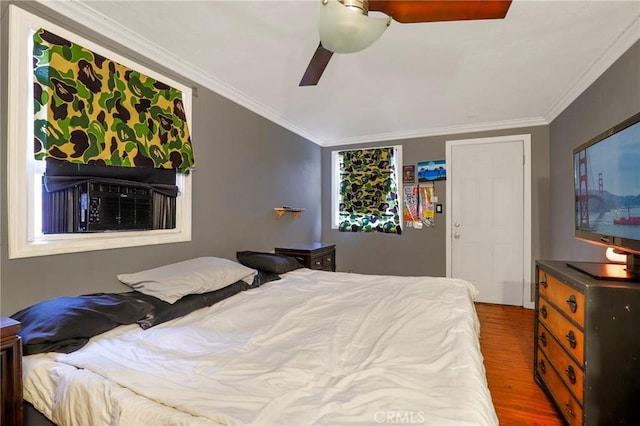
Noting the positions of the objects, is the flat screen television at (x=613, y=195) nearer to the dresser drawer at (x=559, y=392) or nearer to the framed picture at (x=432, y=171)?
the dresser drawer at (x=559, y=392)

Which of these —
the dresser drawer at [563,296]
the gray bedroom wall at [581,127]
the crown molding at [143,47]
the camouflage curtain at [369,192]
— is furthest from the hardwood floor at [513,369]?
the crown molding at [143,47]

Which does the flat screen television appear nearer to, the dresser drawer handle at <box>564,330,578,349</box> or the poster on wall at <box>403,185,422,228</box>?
the dresser drawer handle at <box>564,330,578,349</box>

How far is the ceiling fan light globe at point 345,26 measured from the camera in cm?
116

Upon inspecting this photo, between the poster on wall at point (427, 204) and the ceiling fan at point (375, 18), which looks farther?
the poster on wall at point (427, 204)

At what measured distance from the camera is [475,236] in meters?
3.98

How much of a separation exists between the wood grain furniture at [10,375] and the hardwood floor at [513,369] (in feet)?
7.56

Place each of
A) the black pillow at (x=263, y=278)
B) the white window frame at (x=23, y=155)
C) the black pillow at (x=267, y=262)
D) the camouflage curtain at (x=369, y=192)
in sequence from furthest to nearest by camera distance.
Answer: the camouflage curtain at (x=369, y=192) < the black pillow at (x=267, y=262) < the black pillow at (x=263, y=278) < the white window frame at (x=23, y=155)

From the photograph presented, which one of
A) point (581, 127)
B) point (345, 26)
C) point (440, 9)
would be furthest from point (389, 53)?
point (581, 127)

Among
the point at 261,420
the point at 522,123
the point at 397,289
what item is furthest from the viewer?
the point at 522,123

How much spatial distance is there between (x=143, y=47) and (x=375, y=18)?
5.65 ft

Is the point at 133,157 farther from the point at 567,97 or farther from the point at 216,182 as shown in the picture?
the point at 567,97

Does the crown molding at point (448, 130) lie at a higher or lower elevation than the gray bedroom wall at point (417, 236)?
higher

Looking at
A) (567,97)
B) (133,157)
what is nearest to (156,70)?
(133,157)

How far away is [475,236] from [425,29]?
9.65 feet
